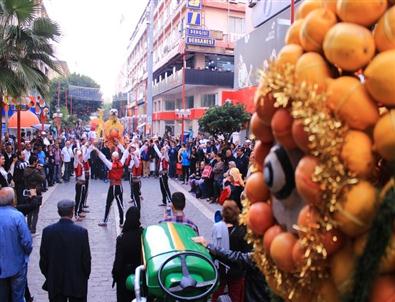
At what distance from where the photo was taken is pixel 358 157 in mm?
1666

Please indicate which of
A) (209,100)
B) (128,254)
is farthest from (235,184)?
(209,100)

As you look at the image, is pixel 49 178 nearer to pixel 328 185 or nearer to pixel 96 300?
pixel 96 300

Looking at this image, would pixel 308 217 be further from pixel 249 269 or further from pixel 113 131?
pixel 113 131

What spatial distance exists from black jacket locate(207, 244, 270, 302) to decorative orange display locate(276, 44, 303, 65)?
8.60ft

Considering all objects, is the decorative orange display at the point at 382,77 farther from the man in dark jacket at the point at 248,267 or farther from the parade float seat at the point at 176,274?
the man in dark jacket at the point at 248,267

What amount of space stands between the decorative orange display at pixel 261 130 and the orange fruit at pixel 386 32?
634mm

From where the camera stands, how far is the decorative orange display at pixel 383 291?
163 centimetres

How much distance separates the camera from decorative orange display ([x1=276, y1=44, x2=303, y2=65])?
1.95 metres

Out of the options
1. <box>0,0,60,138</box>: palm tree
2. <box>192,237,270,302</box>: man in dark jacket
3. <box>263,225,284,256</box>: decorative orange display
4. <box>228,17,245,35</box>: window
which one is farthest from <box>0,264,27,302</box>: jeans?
<box>228,17,245,35</box>: window

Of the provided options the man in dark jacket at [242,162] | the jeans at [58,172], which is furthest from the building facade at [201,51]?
the man in dark jacket at [242,162]

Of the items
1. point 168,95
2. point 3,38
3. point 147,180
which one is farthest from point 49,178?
point 168,95

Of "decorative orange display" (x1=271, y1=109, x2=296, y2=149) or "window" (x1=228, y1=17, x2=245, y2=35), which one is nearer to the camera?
"decorative orange display" (x1=271, y1=109, x2=296, y2=149)

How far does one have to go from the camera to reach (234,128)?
2123cm

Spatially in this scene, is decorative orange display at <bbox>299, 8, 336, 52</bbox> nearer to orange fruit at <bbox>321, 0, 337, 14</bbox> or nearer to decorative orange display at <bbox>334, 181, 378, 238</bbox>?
orange fruit at <bbox>321, 0, 337, 14</bbox>
